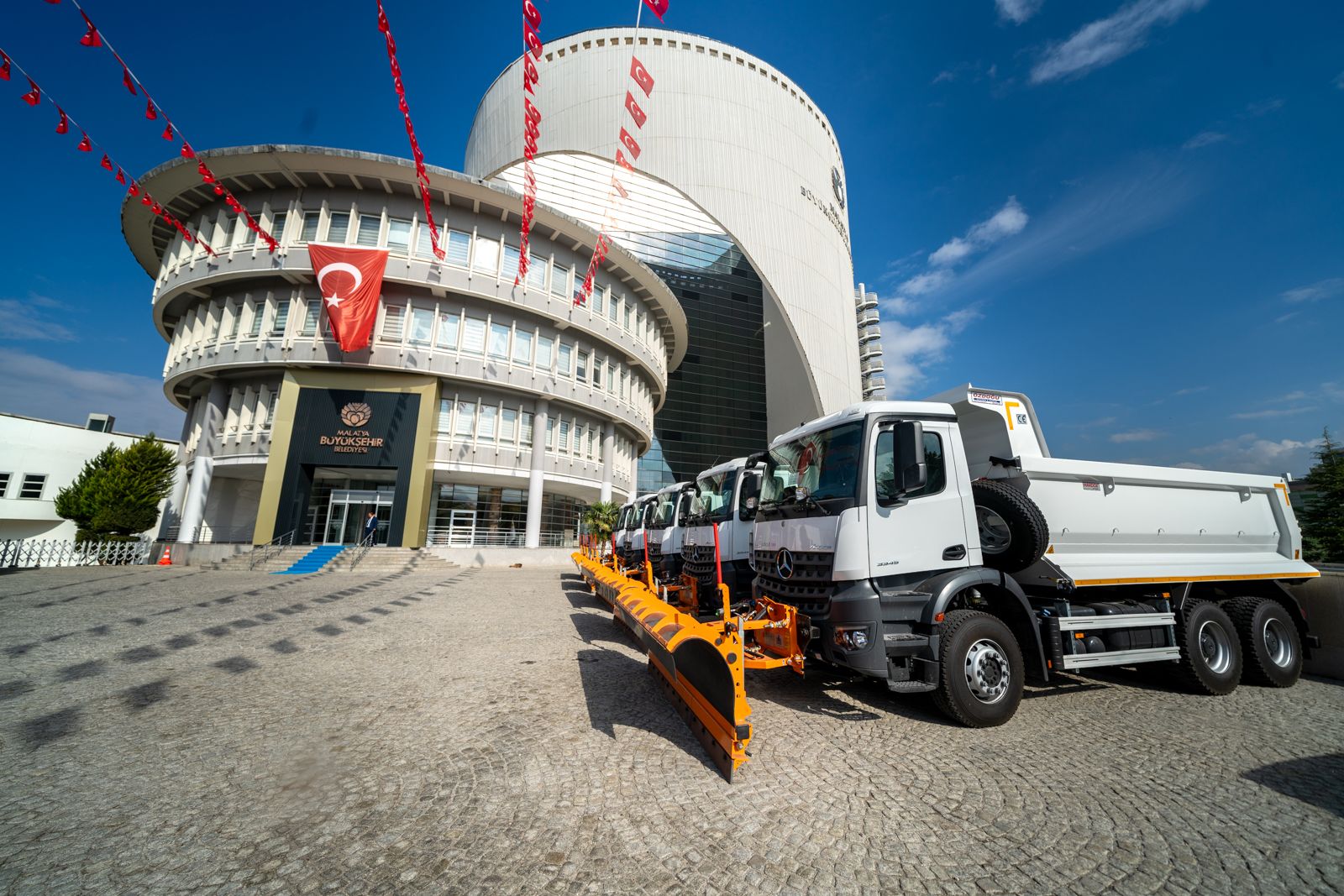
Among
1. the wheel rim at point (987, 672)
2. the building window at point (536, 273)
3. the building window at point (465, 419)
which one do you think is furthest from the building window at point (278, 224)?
the wheel rim at point (987, 672)

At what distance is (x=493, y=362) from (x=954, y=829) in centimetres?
2651

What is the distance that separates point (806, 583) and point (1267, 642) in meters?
6.20

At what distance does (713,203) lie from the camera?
44.7 meters

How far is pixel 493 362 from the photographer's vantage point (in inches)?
1027

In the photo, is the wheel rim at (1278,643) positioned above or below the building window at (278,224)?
below

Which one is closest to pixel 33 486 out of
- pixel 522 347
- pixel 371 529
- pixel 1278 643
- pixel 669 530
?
Result: pixel 371 529

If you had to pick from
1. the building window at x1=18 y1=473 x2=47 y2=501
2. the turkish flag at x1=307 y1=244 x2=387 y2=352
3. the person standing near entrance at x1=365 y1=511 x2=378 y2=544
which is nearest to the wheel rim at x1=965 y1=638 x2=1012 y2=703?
the person standing near entrance at x1=365 y1=511 x2=378 y2=544

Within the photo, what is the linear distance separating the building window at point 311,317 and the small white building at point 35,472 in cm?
1693

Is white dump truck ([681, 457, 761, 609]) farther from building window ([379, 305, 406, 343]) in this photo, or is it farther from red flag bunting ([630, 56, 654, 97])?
building window ([379, 305, 406, 343])

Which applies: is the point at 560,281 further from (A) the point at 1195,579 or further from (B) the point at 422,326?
(A) the point at 1195,579

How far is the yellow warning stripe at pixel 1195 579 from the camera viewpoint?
522 cm

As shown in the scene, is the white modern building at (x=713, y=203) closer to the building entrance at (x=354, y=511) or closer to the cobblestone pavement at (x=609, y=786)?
the building entrance at (x=354, y=511)

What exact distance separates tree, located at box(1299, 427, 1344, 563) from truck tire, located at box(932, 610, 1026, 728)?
3424 cm

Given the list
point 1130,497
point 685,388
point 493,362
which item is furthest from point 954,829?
point 685,388
